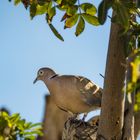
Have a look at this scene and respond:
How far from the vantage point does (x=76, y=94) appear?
18.4ft

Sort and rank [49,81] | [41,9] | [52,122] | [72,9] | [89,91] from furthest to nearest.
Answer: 1. [49,81]
2. [52,122]
3. [89,91]
4. [41,9]
5. [72,9]

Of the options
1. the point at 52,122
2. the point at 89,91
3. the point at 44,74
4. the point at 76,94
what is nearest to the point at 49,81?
the point at 44,74

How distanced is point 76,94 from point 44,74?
128 centimetres

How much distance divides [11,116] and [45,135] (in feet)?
4.23

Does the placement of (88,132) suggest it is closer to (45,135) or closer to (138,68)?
(45,135)

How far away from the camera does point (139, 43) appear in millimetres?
3754

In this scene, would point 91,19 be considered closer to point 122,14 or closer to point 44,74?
point 122,14

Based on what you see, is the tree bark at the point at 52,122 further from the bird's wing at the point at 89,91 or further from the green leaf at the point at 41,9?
the green leaf at the point at 41,9

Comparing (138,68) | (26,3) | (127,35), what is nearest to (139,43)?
(127,35)

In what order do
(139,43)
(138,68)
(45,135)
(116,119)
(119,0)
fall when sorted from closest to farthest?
(138,68)
(119,0)
(139,43)
(116,119)
(45,135)

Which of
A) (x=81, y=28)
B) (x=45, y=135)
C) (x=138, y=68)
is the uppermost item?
(x=81, y=28)

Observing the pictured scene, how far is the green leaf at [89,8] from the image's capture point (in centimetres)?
409

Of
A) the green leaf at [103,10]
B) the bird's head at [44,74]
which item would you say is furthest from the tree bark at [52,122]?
the green leaf at [103,10]

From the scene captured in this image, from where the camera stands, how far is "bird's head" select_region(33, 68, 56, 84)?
666 cm
